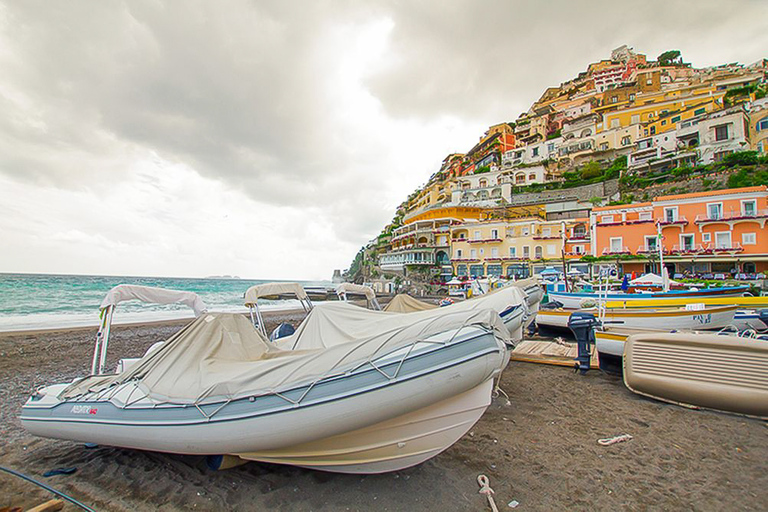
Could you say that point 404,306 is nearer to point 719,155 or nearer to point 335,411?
point 335,411

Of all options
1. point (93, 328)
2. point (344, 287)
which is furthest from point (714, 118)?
point (93, 328)

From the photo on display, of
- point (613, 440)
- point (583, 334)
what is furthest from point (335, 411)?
point (583, 334)

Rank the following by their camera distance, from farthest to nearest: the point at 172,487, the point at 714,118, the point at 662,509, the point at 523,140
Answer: the point at 523,140
the point at 714,118
the point at 172,487
the point at 662,509

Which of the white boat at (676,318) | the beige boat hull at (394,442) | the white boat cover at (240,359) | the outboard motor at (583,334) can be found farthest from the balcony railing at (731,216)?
the beige boat hull at (394,442)

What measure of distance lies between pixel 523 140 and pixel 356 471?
6849cm

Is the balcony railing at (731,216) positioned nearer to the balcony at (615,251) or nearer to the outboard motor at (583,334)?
the balcony at (615,251)

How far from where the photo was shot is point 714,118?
115 feet

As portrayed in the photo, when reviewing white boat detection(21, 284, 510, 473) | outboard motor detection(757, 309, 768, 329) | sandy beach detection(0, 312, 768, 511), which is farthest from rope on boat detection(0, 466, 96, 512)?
outboard motor detection(757, 309, 768, 329)

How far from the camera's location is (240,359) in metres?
4.27

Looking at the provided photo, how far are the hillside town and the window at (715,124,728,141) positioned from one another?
0.34ft

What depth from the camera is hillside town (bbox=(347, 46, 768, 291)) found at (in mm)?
26906

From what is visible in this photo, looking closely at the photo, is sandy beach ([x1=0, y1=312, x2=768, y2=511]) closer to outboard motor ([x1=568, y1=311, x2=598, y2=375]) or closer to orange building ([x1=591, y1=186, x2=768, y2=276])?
outboard motor ([x1=568, y1=311, x2=598, y2=375])

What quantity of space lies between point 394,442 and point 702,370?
535 cm

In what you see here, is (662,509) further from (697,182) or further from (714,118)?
(714,118)
